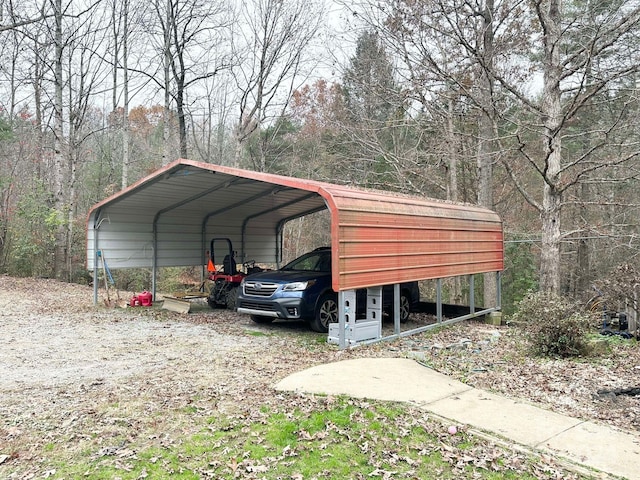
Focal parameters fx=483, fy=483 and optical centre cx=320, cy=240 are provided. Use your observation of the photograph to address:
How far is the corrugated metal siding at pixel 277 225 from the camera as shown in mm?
7695

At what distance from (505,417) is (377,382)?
141 centimetres

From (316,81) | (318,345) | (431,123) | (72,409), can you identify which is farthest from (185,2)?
(72,409)

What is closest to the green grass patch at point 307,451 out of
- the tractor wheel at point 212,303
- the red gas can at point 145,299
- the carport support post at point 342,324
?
the carport support post at point 342,324

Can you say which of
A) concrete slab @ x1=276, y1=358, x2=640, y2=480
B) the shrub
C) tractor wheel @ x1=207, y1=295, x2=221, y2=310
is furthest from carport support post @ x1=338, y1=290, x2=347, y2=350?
tractor wheel @ x1=207, y1=295, x2=221, y2=310

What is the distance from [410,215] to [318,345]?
302 cm

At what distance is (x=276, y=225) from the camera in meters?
16.0

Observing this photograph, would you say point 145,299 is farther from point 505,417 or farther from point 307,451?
point 505,417

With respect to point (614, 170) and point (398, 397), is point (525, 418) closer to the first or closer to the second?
point (398, 397)

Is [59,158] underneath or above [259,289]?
above

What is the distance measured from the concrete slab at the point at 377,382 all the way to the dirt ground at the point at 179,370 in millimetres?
356

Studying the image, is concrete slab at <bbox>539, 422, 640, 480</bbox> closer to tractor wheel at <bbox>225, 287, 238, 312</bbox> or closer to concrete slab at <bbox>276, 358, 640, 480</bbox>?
concrete slab at <bbox>276, 358, 640, 480</bbox>

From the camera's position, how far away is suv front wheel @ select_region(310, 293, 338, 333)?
29.1 ft

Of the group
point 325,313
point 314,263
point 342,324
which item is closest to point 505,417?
point 342,324

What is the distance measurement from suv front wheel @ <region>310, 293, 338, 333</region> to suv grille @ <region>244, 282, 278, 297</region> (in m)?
0.89
